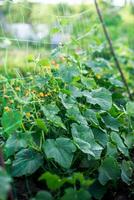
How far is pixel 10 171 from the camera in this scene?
5.90ft

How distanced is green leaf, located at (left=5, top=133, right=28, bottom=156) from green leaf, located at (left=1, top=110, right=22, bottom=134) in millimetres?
31

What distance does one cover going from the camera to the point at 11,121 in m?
1.81

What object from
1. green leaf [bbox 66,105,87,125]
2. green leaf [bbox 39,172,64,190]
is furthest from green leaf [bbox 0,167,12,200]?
green leaf [bbox 66,105,87,125]

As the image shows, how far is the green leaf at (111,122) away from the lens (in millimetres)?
2170

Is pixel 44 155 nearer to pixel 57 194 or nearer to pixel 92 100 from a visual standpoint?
pixel 57 194

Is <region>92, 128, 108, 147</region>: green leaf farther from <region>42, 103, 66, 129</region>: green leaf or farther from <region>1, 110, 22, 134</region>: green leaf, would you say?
<region>1, 110, 22, 134</region>: green leaf

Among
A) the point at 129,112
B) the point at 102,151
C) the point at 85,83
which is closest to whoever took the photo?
the point at 102,151

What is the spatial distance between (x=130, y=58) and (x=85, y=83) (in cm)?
218

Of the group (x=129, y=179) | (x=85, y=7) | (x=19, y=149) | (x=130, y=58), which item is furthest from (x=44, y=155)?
(x=85, y=7)

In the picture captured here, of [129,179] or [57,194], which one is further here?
[129,179]

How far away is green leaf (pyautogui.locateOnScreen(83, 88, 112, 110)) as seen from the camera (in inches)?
86.2

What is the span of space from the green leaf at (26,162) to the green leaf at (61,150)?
7 centimetres

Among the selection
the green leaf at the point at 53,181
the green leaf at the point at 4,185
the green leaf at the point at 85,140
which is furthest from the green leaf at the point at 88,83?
the green leaf at the point at 4,185

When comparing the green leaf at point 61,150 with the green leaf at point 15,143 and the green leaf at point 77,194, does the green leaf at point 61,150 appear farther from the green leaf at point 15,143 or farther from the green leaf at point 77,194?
the green leaf at point 77,194
